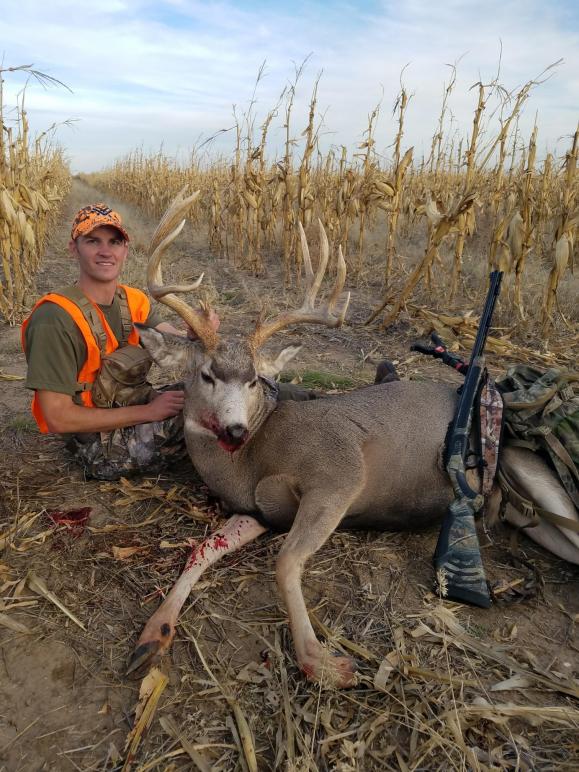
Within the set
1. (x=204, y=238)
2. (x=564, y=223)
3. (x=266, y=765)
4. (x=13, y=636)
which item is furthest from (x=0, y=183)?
(x=204, y=238)

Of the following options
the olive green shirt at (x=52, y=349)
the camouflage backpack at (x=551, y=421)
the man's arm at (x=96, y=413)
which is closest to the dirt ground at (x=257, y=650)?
the man's arm at (x=96, y=413)

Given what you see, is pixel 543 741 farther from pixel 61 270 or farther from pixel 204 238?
pixel 204 238

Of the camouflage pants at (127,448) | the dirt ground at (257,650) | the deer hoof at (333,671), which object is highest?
the camouflage pants at (127,448)

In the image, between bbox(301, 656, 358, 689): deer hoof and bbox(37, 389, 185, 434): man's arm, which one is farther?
bbox(37, 389, 185, 434): man's arm

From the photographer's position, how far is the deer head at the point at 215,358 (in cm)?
300

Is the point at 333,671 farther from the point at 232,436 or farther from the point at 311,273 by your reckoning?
the point at 311,273

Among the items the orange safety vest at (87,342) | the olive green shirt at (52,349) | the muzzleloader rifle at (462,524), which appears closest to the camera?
the muzzleloader rifle at (462,524)

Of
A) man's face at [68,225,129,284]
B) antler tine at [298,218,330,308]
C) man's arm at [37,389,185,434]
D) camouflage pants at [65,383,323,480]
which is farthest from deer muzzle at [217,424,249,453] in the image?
man's face at [68,225,129,284]

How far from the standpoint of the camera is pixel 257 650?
8.05 ft

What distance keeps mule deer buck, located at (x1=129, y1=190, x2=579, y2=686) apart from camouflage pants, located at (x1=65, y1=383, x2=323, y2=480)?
52cm

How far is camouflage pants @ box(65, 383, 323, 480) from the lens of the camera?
3.77 meters

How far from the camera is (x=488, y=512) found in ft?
10.7

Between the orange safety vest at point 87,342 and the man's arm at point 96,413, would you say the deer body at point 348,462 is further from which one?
the orange safety vest at point 87,342

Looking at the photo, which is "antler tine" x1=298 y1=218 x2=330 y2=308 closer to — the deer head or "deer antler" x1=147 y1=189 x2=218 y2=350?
the deer head
